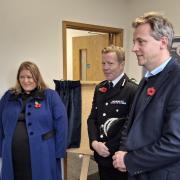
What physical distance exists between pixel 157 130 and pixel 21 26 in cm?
185

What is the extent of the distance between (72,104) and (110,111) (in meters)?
0.83

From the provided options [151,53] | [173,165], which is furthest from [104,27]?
[173,165]

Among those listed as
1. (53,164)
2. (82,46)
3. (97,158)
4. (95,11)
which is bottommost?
(53,164)

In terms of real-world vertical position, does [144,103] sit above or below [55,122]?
above

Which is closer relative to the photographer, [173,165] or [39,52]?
[173,165]

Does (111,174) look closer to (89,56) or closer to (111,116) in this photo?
(111,116)

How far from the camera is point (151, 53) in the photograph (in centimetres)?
119

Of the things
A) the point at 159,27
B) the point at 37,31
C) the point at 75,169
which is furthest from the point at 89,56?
the point at 159,27

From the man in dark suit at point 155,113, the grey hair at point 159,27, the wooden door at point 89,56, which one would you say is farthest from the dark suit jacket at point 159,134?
the wooden door at point 89,56

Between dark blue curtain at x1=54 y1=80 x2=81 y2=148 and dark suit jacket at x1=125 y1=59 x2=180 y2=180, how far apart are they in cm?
137

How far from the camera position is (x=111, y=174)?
70.4 inches

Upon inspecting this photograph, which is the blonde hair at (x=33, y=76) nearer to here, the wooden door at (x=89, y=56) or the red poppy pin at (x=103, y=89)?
the red poppy pin at (x=103, y=89)

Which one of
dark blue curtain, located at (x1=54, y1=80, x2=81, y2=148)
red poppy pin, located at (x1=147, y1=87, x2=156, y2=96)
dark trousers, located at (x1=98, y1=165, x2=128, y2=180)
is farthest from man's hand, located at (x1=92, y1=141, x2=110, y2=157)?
dark blue curtain, located at (x1=54, y1=80, x2=81, y2=148)

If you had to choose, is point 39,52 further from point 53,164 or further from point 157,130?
point 157,130
